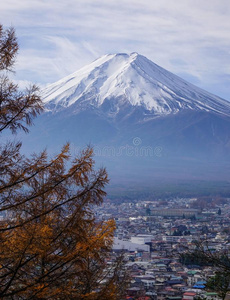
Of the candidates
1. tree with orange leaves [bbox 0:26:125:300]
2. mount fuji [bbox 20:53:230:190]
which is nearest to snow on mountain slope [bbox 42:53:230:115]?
mount fuji [bbox 20:53:230:190]

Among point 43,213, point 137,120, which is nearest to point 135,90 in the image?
point 137,120

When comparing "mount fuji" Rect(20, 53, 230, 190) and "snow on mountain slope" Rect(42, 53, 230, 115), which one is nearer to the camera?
"mount fuji" Rect(20, 53, 230, 190)

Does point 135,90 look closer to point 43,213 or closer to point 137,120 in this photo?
point 137,120

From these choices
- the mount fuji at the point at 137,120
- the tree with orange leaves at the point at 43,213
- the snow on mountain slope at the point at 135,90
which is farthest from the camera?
the snow on mountain slope at the point at 135,90

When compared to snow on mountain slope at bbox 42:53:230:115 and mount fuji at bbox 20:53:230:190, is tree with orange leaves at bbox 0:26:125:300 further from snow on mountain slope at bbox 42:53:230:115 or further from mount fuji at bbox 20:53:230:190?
snow on mountain slope at bbox 42:53:230:115

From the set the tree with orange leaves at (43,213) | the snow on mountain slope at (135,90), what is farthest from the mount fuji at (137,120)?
the tree with orange leaves at (43,213)

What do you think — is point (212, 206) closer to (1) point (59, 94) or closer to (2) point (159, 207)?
(2) point (159, 207)

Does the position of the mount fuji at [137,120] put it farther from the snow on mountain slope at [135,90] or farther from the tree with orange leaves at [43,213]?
the tree with orange leaves at [43,213]
